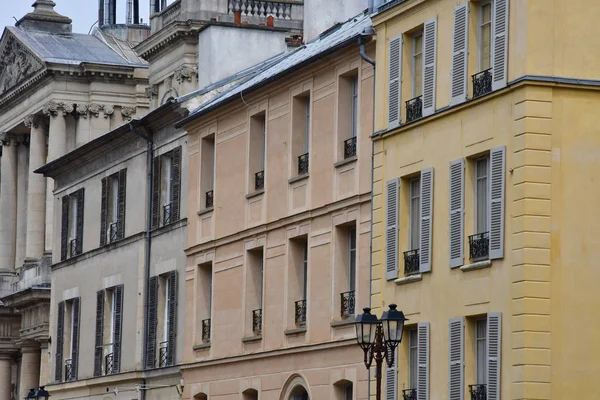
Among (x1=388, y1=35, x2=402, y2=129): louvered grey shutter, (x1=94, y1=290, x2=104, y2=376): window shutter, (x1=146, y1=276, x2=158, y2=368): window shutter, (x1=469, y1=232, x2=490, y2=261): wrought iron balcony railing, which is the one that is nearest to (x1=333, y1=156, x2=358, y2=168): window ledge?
(x1=388, y1=35, x2=402, y2=129): louvered grey shutter

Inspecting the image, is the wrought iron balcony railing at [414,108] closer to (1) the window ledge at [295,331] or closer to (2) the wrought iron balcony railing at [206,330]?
(1) the window ledge at [295,331]

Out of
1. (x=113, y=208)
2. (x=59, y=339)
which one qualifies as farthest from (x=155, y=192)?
(x=59, y=339)

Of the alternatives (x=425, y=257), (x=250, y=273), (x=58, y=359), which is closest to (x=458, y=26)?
(x=425, y=257)

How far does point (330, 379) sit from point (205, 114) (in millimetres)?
10052

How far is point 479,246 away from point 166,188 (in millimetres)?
19160

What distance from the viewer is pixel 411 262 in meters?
37.9

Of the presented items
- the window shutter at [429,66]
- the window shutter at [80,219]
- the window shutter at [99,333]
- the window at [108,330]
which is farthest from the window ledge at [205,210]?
the window shutter at [429,66]

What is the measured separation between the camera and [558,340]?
1326 inches

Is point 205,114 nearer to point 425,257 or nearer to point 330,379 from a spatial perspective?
point 330,379

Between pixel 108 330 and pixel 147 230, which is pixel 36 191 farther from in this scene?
pixel 147 230

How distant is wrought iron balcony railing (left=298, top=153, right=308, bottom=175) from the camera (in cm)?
4419

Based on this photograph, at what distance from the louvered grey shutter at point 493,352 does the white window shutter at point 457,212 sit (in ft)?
5.75

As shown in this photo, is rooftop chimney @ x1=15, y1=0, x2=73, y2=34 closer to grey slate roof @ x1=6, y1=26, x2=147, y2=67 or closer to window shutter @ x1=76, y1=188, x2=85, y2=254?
grey slate roof @ x1=6, y1=26, x2=147, y2=67

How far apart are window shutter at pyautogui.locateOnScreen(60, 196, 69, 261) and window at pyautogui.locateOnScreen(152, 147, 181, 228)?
337 inches
